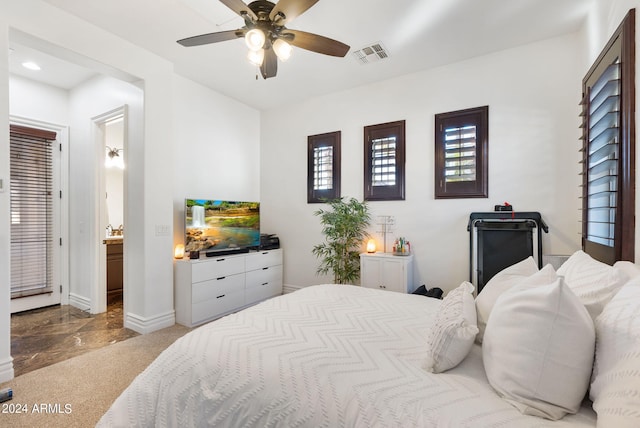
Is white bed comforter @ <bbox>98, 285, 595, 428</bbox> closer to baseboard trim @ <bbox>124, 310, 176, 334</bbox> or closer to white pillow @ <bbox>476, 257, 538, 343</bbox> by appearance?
white pillow @ <bbox>476, 257, 538, 343</bbox>

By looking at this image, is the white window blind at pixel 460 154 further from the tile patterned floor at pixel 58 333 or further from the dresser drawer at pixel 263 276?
the tile patterned floor at pixel 58 333

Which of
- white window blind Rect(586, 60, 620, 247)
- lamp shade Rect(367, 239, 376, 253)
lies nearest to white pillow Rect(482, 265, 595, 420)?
white window blind Rect(586, 60, 620, 247)

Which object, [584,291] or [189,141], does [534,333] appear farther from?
[189,141]

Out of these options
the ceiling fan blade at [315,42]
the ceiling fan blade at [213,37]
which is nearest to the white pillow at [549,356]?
the ceiling fan blade at [315,42]

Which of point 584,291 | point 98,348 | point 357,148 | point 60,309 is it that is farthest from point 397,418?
point 60,309

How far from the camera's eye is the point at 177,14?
250 centimetres

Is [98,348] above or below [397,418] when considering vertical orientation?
below

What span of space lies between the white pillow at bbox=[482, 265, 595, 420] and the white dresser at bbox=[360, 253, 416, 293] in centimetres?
234

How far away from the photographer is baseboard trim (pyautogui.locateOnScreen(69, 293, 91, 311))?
12.5 ft

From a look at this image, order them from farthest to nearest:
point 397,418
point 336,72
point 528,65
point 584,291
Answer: point 336,72 < point 528,65 < point 584,291 < point 397,418

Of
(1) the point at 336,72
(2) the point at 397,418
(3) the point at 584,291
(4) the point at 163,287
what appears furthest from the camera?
(1) the point at 336,72

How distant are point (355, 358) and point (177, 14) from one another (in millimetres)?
2869

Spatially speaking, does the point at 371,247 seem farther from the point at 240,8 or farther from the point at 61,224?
the point at 61,224

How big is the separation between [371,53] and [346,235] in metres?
2.02
